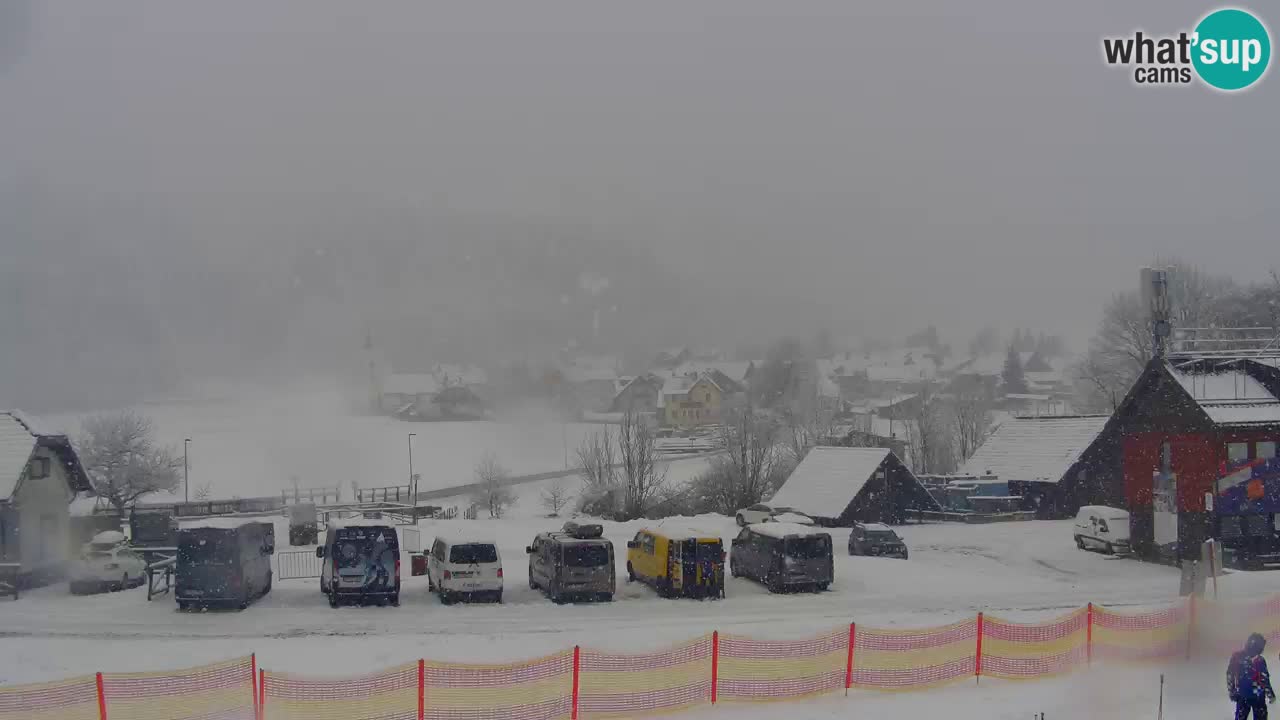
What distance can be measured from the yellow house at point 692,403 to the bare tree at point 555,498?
48.3 metres

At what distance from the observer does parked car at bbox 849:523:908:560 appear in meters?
38.7

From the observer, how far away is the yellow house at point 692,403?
126125mm

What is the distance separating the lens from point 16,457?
108ft

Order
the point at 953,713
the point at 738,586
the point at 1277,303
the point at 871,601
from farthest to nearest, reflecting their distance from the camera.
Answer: the point at 1277,303
the point at 738,586
the point at 871,601
the point at 953,713

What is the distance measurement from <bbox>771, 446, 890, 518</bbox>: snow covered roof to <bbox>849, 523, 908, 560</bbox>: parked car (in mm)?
10901

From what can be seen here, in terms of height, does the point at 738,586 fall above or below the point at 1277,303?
below

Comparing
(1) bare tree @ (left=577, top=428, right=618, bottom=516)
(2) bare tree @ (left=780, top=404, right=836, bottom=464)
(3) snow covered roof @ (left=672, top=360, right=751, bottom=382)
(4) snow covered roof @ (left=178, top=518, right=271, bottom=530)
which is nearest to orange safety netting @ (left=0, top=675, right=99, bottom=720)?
(4) snow covered roof @ (left=178, top=518, right=271, bottom=530)

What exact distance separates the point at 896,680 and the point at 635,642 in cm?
633

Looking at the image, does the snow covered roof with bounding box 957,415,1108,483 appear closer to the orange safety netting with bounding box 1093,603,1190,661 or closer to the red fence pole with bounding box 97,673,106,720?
the orange safety netting with bounding box 1093,603,1190,661

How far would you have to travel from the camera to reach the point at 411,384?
13300 centimetres

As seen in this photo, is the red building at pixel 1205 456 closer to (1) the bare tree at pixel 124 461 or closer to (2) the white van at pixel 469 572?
(2) the white van at pixel 469 572

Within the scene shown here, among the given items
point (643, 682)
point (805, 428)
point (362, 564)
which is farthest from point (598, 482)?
point (643, 682)

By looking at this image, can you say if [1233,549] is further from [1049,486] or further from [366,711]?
[366,711]

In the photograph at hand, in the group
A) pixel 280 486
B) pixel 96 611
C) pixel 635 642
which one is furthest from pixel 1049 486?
pixel 280 486
